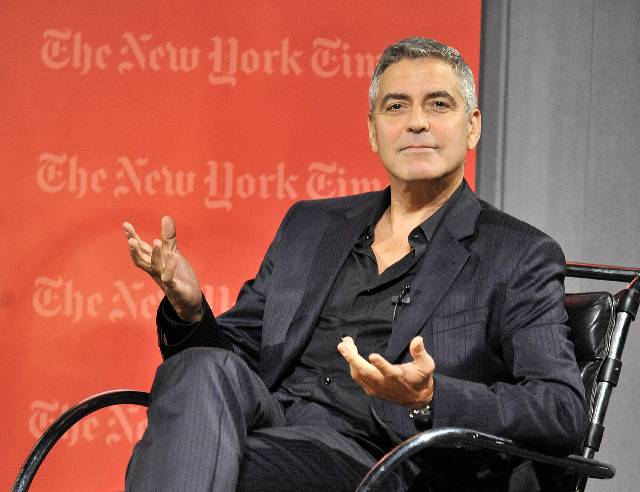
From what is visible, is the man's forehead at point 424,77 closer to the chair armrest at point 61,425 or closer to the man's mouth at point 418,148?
the man's mouth at point 418,148

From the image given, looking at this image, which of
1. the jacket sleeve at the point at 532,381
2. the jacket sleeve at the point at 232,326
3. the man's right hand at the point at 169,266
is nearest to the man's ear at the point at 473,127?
the jacket sleeve at the point at 532,381

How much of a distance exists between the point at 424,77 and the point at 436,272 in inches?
19.0

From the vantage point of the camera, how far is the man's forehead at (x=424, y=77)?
2.16 meters

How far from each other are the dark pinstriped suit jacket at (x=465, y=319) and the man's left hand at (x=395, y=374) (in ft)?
0.27

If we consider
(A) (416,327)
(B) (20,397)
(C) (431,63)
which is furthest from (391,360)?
(B) (20,397)

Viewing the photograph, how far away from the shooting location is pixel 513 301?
1893mm

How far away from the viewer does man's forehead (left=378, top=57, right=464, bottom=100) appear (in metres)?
2.16

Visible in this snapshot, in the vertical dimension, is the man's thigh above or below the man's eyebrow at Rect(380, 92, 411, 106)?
below

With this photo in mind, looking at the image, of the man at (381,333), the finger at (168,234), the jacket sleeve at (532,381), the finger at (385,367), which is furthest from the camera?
the finger at (168,234)

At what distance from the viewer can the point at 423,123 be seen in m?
2.13

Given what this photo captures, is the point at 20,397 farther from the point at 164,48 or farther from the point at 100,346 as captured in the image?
the point at 164,48

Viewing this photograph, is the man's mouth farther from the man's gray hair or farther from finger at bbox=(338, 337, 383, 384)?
finger at bbox=(338, 337, 383, 384)

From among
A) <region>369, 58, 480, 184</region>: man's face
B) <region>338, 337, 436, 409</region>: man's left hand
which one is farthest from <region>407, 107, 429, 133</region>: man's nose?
<region>338, 337, 436, 409</region>: man's left hand

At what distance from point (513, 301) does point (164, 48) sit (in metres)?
1.77
